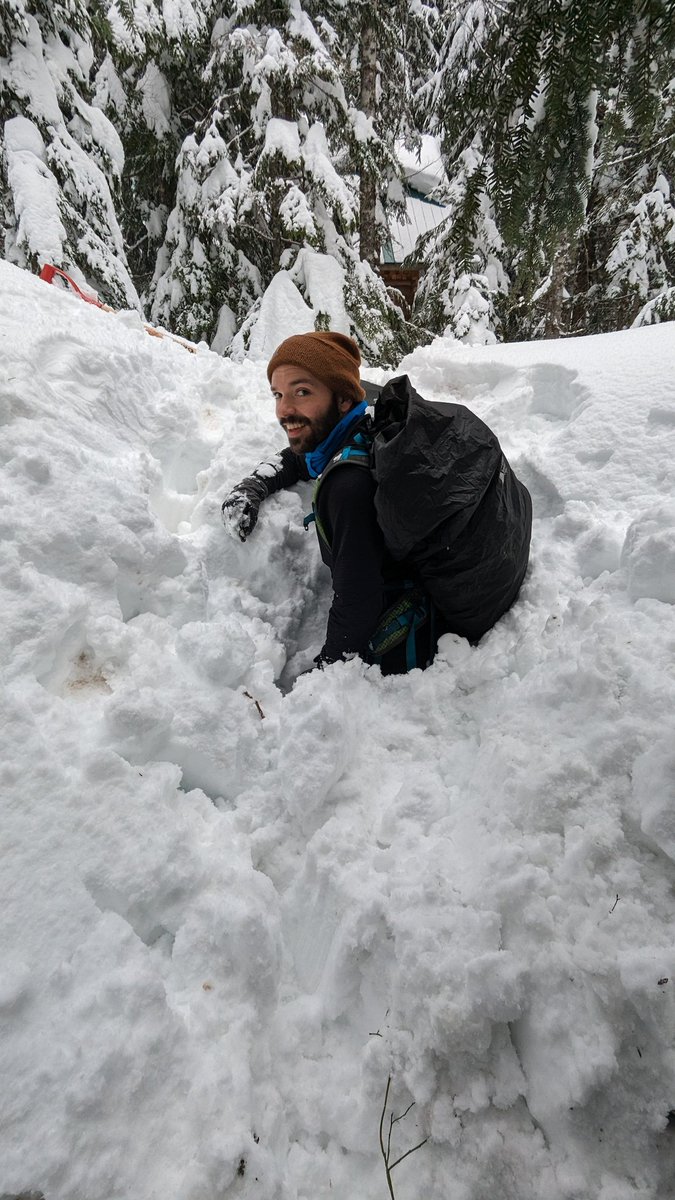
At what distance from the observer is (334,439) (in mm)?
2268

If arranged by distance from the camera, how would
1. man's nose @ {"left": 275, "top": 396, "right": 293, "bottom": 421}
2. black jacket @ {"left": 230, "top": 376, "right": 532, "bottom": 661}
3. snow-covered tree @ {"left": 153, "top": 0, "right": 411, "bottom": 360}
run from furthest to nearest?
snow-covered tree @ {"left": 153, "top": 0, "right": 411, "bottom": 360}
man's nose @ {"left": 275, "top": 396, "right": 293, "bottom": 421}
black jacket @ {"left": 230, "top": 376, "right": 532, "bottom": 661}

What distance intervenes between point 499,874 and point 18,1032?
1145 mm

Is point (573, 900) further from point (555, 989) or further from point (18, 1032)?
point (18, 1032)

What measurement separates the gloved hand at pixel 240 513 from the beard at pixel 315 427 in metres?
0.42

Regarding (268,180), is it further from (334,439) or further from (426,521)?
(426,521)

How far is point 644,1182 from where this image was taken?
40.3 inches

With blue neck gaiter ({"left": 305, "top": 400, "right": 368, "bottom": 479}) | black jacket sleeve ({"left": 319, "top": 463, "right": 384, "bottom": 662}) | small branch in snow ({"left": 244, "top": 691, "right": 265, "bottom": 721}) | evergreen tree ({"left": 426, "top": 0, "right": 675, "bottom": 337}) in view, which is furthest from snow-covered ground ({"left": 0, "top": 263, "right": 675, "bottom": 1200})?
evergreen tree ({"left": 426, "top": 0, "right": 675, "bottom": 337})

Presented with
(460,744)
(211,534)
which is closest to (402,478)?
(460,744)

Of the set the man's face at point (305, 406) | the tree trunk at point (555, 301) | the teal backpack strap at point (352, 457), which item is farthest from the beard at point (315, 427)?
the tree trunk at point (555, 301)

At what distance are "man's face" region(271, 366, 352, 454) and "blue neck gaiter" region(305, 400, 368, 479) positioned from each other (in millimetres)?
35

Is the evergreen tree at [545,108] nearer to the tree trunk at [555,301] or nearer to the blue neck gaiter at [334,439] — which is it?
the blue neck gaiter at [334,439]

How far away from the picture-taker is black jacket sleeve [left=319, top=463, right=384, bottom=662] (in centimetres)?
200

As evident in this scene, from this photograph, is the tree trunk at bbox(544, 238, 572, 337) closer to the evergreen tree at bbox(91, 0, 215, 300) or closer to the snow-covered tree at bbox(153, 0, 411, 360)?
the snow-covered tree at bbox(153, 0, 411, 360)

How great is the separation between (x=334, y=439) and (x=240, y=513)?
595 millimetres
